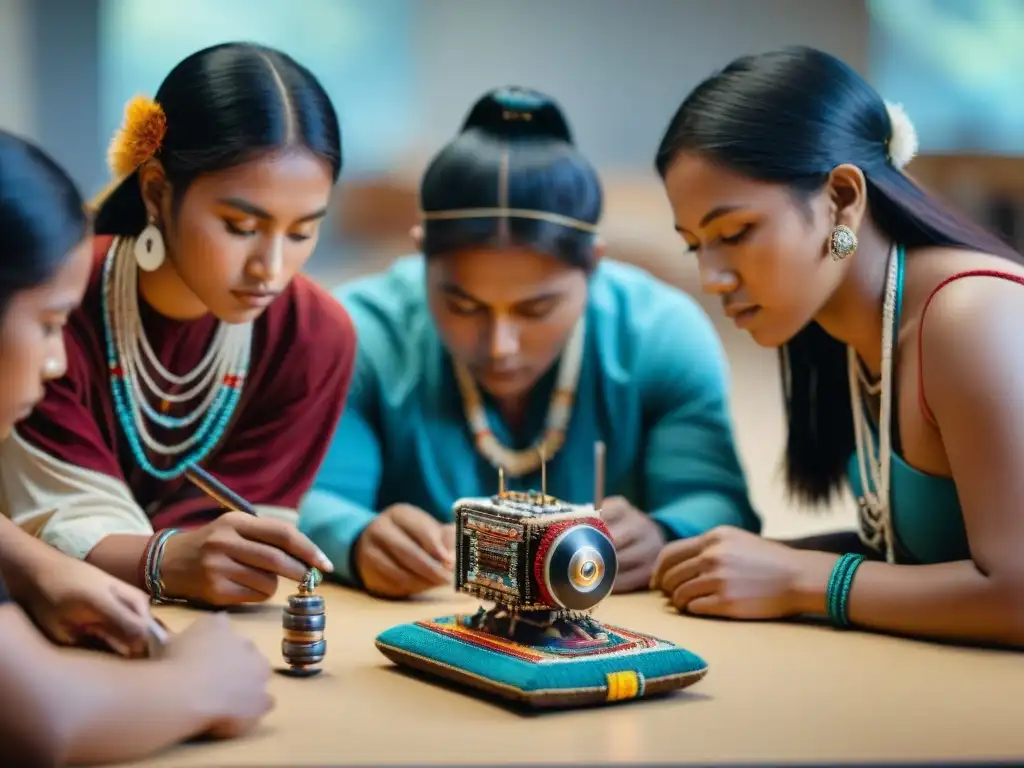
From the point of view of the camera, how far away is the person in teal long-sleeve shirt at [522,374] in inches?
86.3

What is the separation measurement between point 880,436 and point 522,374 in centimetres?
57

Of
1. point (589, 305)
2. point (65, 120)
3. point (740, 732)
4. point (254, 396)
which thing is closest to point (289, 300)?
point (254, 396)

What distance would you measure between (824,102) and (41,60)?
269 cm

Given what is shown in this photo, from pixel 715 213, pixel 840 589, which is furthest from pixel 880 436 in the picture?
pixel 715 213

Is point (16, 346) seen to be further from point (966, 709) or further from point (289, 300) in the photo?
point (966, 709)

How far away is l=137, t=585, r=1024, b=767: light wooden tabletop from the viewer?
1389 mm

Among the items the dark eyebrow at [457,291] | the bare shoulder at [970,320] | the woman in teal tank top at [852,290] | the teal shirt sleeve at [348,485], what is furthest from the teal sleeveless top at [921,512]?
the teal shirt sleeve at [348,485]

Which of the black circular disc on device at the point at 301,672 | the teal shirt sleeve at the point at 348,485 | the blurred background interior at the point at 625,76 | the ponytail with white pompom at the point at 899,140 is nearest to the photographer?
the black circular disc on device at the point at 301,672

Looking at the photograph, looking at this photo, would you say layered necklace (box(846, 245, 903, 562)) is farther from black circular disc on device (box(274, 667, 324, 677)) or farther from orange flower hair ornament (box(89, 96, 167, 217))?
orange flower hair ornament (box(89, 96, 167, 217))

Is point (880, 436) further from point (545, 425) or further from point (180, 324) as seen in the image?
point (180, 324)

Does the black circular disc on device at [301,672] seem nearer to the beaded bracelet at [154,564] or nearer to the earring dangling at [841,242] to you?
the beaded bracelet at [154,564]

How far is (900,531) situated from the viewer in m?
1.99

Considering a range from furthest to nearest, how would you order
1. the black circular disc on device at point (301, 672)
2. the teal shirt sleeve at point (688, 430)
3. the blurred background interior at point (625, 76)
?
the blurred background interior at point (625, 76) → the teal shirt sleeve at point (688, 430) → the black circular disc on device at point (301, 672)

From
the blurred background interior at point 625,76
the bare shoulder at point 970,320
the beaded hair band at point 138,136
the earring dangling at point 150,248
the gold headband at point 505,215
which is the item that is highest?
the blurred background interior at point 625,76
